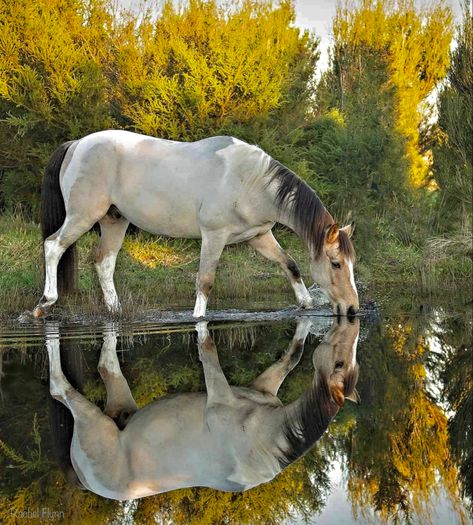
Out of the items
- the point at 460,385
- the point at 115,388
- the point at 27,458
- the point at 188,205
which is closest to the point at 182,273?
the point at 188,205

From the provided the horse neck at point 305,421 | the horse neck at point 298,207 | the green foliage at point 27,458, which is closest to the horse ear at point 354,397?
the horse neck at point 305,421

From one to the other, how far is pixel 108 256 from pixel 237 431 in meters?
5.46

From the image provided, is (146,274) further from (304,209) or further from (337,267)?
(337,267)

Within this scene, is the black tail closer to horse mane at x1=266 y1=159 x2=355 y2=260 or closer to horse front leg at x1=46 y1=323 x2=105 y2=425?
horse mane at x1=266 y1=159 x2=355 y2=260

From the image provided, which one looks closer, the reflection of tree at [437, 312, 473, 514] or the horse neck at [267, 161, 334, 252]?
the reflection of tree at [437, 312, 473, 514]

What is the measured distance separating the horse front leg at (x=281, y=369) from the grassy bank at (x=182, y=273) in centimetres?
232

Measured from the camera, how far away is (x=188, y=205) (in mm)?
8477

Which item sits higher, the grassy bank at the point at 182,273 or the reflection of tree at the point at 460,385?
the reflection of tree at the point at 460,385

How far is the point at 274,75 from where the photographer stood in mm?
14609

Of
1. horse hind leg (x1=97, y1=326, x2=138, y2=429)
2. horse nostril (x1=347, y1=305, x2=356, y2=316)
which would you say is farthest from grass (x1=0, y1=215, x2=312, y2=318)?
horse hind leg (x1=97, y1=326, x2=138, y2=429)

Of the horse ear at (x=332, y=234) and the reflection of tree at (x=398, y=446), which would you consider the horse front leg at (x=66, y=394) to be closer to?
the reflection of tree at (x=398, y=446)

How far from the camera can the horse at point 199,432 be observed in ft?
10.7

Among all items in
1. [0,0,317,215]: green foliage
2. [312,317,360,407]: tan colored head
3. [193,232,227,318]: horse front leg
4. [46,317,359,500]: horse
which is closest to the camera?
[46,317,359,500]: horse

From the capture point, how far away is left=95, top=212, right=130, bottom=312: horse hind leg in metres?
9.03
